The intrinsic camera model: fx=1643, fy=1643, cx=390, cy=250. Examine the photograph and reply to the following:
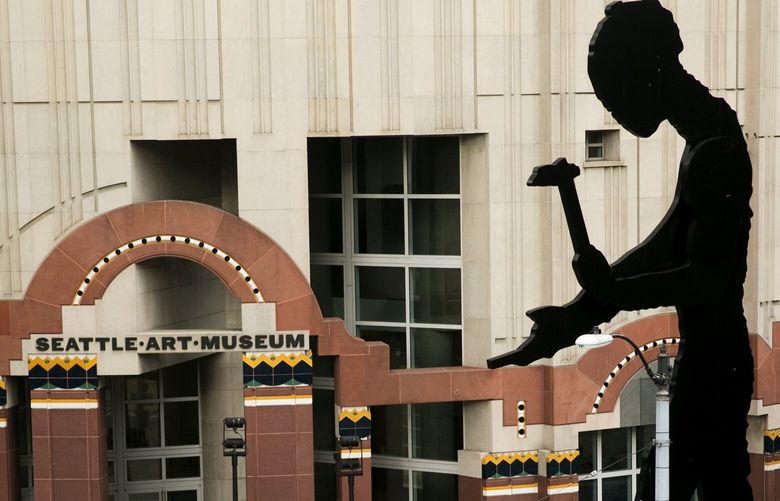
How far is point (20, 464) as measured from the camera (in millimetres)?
34500

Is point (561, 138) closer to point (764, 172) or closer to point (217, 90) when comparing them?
point (764, 172)

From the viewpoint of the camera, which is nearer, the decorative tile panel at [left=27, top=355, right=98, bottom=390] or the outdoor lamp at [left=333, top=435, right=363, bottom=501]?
the outdoor lamp at [left=333, top=435, right=363, bottom=501]

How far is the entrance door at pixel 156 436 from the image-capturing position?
35.8 m

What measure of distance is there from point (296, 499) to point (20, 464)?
21.0ft

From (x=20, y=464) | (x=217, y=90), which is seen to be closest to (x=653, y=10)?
(x=217, y=90)

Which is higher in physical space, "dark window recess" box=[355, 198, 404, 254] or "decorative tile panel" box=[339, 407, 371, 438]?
"dark window recess" box=[355, 198, 404, 254]

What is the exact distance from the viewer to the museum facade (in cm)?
3173

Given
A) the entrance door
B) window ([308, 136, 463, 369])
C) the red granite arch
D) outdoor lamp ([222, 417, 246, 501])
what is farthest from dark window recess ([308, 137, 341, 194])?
outdoor lamp ([222, 417, 246, 501])

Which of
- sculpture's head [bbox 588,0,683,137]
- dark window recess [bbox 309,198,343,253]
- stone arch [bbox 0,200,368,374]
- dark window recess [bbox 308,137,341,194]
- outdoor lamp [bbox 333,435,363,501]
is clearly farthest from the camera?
dark window recess [bbox 309,198,343,253]

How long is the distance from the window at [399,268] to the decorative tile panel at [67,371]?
19.2 ft

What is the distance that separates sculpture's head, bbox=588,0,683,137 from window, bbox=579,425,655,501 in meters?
20.3

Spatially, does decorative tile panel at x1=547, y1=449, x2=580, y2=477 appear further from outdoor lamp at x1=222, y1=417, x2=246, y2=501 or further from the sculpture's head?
the sculpture's head

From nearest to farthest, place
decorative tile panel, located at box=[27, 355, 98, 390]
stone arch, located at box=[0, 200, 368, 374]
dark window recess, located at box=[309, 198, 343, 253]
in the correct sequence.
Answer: stone arch, located at box=[0, 200, 368, 374] < decorative tile panel, located at box=[27, 355, 98, 390] < dark window recess, located at box=[309, 198, 343, 253]

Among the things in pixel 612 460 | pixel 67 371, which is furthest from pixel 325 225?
pixel 612 460
